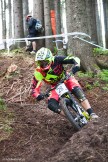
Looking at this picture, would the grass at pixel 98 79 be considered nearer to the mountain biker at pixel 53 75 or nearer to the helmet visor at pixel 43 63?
the mountain biker at pixel 53 75

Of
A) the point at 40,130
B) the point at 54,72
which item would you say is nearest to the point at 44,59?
the point at 54,72

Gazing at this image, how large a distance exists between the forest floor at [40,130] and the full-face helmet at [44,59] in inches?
48.9

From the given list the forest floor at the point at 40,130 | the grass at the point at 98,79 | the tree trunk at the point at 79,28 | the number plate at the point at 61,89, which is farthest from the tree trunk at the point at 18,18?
the number plate at the point at 61,89

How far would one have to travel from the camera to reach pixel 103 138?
516 centimetres

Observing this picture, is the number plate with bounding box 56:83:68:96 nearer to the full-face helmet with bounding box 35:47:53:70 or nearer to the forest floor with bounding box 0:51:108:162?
the full-face helmet with bounding box 35:47:53:70

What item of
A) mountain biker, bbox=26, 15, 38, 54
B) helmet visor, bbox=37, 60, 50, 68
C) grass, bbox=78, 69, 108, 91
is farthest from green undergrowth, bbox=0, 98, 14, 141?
mountain biker, bbox=26, 15, 38, 54

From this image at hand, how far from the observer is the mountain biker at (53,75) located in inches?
267

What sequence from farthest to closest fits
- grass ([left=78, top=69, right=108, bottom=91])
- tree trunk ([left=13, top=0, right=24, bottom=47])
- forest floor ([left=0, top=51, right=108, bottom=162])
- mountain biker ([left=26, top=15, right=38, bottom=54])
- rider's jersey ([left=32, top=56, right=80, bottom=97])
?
tree trunk ([left=13, top=0, right=24, bottom=47]) < mountain biker ([left=26, top=15, right=38, bottom=54]) < grass ([left=78, top=69, right=108, bottom=91]) < rider's jersey ([left=32, top=56, right=80, bottom=97]) < forest floor ([left=0, top=51, right=108, bottom=162])

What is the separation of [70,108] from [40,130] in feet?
2.54

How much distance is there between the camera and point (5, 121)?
6992 mm

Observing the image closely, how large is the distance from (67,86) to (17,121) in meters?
1.29

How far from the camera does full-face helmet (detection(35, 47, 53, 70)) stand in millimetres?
6871

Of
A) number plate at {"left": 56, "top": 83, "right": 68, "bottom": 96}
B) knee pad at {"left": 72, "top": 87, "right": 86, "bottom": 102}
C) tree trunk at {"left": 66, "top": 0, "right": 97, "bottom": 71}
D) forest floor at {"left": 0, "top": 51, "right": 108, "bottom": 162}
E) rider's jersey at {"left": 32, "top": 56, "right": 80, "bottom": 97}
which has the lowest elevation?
forest floor at {"left": 0, "top": 51, "right": 108, "bottom": 162}

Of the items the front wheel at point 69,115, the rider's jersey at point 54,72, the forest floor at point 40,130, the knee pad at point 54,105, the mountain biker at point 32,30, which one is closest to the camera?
the forest floor at point 40,130
